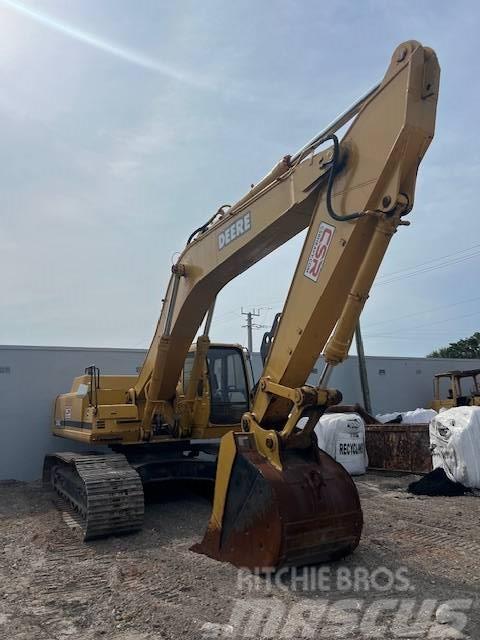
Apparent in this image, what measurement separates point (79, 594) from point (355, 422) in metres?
7.39

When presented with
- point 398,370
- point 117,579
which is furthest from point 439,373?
point 117,579

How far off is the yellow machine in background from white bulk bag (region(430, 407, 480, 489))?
20.0 feet

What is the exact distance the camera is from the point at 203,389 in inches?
325

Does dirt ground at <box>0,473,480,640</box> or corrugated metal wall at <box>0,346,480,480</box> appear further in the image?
corrugated metal wall at <box>0,346,480,480</box>

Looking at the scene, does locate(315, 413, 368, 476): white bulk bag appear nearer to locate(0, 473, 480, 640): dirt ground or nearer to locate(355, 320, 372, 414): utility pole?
locate(0, 473, 480, 640): dirt ground

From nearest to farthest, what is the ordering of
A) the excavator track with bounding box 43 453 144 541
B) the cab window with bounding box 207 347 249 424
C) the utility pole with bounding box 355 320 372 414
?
the excavator track with bounding box 43 453 144 541 → the cab window with bounding box 207 347 249 424 → the utility pole with bounding box 355 320 372 414

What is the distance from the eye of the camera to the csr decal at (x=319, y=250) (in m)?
4.87

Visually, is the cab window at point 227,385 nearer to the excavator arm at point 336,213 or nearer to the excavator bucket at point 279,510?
the excavator arm at point 336,213

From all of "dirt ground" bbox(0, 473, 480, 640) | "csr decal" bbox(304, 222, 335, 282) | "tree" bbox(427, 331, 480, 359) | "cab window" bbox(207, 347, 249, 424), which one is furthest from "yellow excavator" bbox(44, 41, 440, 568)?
"tree" bbox(427, 331, 480, 359)

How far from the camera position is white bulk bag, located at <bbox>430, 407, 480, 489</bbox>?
353 inches

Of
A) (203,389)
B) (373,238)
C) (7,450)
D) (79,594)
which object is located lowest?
(79,594)

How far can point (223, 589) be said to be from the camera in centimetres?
455

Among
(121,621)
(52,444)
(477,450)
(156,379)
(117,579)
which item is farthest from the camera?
(52,444)

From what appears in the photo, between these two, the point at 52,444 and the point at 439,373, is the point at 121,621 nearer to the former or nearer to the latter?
the point at 52,444
